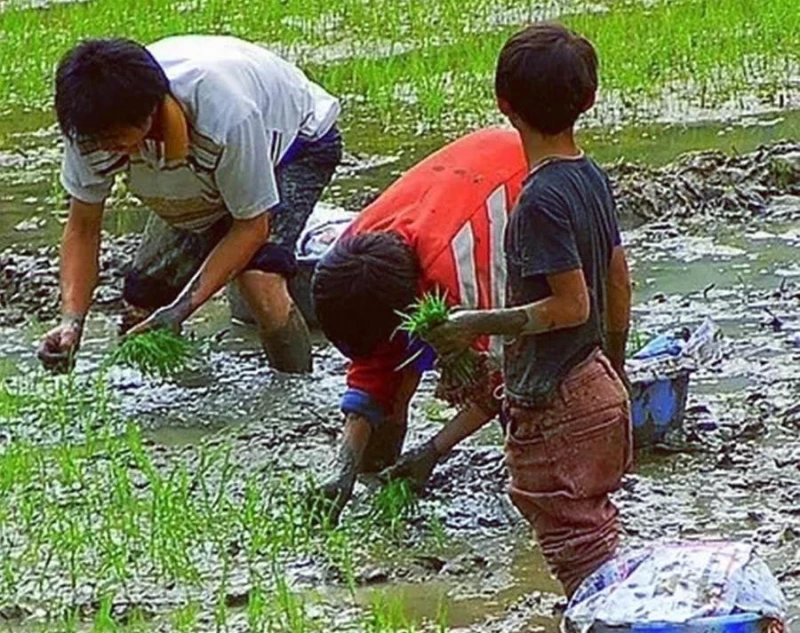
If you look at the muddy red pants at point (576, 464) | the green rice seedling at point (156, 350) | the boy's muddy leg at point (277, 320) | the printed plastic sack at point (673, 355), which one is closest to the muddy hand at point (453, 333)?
the muddy red pants at point (576, 464)

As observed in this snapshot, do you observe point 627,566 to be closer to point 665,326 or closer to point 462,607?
point 462,607

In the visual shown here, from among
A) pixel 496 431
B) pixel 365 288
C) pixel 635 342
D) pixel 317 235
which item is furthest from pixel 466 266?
pixel 317 235

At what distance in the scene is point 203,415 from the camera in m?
5.22

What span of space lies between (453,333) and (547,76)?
1.56 ft

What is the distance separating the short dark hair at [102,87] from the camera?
166 inches

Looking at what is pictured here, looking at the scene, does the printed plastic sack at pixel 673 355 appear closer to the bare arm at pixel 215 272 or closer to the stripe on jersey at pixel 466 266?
the stripe on jersey at pixel 466 266

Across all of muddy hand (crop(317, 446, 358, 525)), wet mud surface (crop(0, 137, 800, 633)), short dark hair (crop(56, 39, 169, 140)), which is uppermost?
short dark hair (crop(56, 39, 169, 140))

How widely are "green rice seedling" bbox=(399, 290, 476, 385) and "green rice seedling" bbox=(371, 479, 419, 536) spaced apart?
30 cm

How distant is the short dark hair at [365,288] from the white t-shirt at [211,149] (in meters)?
0.90

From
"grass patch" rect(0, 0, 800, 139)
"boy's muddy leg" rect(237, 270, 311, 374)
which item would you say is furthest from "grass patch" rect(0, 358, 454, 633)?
"grass patch" rect(0, 0, 800, 139)

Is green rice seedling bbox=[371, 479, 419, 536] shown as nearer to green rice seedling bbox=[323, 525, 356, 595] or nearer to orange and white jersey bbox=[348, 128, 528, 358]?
green rice seedling bbox=[323, 525, 356, 595]

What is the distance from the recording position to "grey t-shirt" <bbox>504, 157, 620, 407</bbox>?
3.30 metres

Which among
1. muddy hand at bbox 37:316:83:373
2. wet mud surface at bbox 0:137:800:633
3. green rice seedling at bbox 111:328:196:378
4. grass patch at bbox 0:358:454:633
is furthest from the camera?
green rice seedling at bbox 111:328:196:378

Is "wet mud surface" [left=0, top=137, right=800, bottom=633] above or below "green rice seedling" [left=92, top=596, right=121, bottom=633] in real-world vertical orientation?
below
